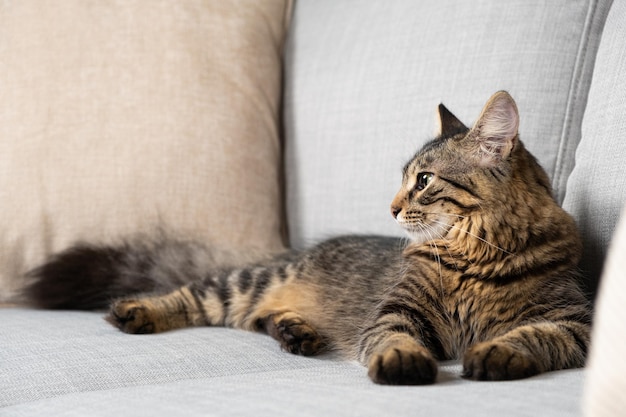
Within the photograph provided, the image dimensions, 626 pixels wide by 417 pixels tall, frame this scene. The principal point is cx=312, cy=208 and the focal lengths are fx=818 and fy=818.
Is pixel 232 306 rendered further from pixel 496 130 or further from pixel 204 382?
pixel 496 130

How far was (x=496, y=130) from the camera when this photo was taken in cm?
150

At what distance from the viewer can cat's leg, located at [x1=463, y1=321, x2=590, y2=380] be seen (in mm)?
1201

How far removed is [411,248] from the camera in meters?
1.62

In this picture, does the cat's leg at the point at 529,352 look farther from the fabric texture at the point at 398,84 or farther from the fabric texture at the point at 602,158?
the fabric texture at the point at 398,84

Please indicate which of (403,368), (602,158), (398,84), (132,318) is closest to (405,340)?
(403,368)

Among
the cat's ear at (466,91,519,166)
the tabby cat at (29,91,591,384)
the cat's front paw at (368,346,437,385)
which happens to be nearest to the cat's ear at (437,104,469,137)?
the tabby cat at (29,91,591,384)

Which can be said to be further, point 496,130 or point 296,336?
point 296,336

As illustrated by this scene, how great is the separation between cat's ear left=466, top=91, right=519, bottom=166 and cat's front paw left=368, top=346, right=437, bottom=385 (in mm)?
459

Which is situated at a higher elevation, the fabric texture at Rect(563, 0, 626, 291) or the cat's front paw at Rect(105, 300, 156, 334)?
the fabric texture at Rect(563, 0, 626, 291)

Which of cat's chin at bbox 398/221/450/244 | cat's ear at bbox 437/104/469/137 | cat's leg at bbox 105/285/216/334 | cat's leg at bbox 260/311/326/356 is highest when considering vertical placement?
cat's ear at bbox 437/104/469/137

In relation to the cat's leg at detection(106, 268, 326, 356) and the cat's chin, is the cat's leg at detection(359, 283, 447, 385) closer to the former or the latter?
the cat's chin

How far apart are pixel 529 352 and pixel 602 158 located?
18.5 inches

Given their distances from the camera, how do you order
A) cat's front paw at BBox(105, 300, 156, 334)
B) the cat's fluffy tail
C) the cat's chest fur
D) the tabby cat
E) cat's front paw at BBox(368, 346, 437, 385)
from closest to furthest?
cat's front paw at BBox(368, 346, 437, 385) < the tabby cat < the cat's chest fur < cat's front paw at BBox(105, 300, 156, 334) < the cat's fluffy tail

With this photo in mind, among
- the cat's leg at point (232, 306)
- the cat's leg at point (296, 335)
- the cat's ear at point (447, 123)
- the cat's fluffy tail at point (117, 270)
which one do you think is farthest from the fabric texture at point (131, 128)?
the cat's ear at point (447, 123)
